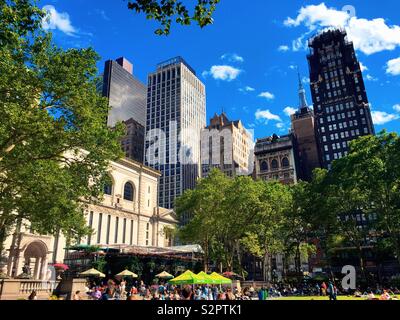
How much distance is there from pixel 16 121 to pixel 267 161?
101m

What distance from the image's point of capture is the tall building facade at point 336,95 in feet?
347

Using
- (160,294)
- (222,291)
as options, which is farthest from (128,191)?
(160,294)

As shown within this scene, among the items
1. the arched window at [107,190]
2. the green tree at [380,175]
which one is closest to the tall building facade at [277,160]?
the arched window at [107,190]

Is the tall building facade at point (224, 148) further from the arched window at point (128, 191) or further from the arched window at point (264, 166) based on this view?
the arched window at point (128, 191)


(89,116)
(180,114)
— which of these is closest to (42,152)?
(89,116)

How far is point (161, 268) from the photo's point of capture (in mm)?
50625

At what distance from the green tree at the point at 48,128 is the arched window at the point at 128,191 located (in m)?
44.5

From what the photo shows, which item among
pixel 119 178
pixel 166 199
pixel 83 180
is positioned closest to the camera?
pixel 83 180

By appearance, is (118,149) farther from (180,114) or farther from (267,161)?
(180,114)

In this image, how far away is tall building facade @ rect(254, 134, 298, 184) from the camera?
353 ft

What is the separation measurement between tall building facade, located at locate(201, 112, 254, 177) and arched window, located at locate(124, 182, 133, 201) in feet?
226

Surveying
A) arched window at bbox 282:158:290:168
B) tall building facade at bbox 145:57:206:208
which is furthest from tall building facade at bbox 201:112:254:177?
arched window at bbox 282:158:290:168

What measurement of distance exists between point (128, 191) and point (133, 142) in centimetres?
8542

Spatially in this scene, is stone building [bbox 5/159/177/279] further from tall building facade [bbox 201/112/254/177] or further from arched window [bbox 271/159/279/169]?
tall building facade [bbox 201/112/254/177]
